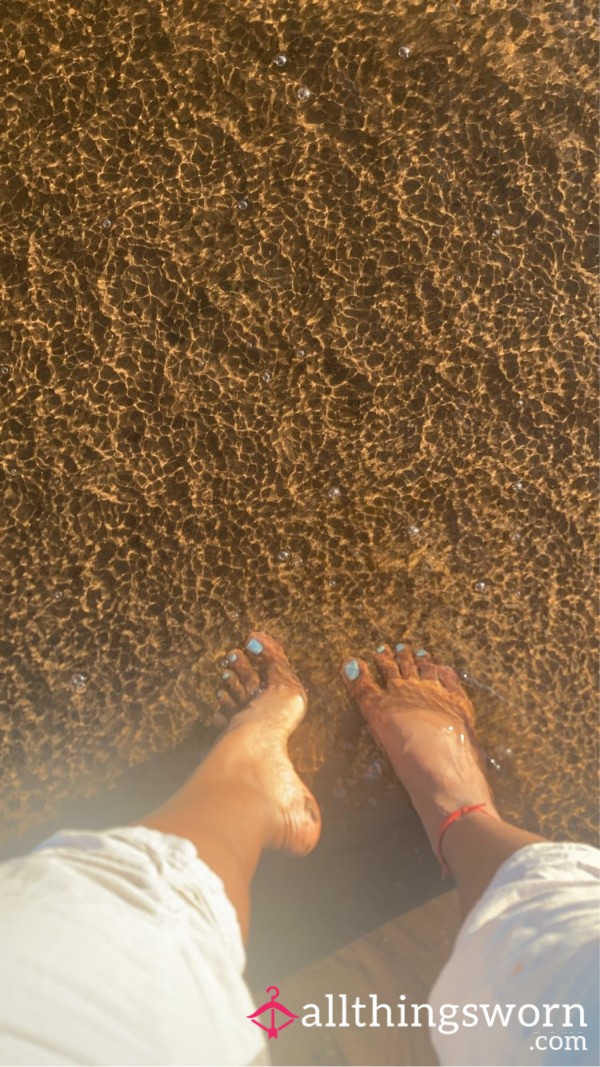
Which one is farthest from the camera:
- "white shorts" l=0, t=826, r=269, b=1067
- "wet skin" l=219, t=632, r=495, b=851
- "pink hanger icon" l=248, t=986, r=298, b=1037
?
"wet skin" l=219, t=632, r=495, b=851

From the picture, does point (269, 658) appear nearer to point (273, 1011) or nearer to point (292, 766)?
point (292, 766)

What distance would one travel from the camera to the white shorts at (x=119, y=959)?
2.53ft

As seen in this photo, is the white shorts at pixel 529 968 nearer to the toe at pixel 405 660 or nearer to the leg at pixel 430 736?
the leg at pixel 430 736

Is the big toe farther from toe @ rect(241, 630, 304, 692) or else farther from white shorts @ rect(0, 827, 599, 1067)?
white shorts @ rect(0, 827, 599, 1067)

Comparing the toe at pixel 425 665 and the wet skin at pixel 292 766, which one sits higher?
the toe at pixel 425 665

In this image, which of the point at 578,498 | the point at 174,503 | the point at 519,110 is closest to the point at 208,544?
the point at 174,503

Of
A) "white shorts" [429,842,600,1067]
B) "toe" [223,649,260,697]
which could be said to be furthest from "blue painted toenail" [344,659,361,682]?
"white shorts" [429,842,600,1067]

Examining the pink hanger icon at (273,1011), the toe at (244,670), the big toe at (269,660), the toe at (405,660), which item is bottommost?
the pink hanger icon at (273,1011)

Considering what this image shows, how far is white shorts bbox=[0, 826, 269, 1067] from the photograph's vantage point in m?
0.77

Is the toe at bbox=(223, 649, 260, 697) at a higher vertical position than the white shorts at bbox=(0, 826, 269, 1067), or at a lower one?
higher

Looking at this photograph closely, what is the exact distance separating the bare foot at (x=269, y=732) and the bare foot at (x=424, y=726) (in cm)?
9

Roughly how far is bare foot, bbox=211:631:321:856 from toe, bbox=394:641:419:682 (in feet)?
0.43

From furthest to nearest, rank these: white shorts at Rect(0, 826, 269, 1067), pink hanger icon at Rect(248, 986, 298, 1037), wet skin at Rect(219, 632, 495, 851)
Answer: wet skin at Rect(219, 632, 495, 851)
pink hanger icon at Rect(248, 986, 298, 1037)
white shorts at Rect(0, 826, 269, 1067)

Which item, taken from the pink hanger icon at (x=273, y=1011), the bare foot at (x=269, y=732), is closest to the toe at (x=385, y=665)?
the bare foot at (x=269, y=732)
